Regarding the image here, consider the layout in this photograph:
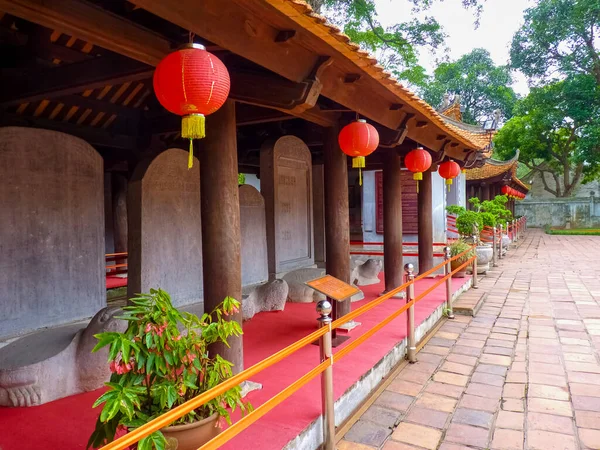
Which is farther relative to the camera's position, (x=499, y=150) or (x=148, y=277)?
(x=499, y=150)

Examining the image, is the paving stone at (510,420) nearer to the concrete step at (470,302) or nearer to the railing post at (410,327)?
the railing post at (410,327)

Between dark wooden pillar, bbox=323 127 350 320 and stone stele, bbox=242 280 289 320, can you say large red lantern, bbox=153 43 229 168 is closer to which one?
dark wooden pillar, bbox=323 127 350 320

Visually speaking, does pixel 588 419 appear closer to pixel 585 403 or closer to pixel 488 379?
pixel 585 403

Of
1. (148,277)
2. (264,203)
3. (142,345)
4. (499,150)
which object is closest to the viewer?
(142,345)

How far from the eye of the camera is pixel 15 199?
3.92m

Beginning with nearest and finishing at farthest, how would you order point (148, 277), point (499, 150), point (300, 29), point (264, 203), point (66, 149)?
point (300, 29)
point (66, 149)
point (148, 277)
point (264, 203)
point (499, 150)

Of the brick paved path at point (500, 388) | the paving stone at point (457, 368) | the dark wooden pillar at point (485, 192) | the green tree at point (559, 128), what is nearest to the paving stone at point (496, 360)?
the brick paved path at point (500, 388)

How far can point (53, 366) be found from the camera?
321cm

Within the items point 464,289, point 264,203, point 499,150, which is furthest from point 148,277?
point 499,150

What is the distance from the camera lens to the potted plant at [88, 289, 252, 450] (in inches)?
73.8

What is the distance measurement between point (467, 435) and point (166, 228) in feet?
11.8

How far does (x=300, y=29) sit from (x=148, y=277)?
3.04 metres

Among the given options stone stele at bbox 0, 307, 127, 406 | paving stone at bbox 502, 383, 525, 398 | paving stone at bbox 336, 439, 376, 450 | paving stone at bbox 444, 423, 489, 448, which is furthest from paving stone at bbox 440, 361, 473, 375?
stone stele at bbox 0, 307, 127, 406

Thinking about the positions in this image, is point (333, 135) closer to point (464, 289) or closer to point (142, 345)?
point (142, 345)
